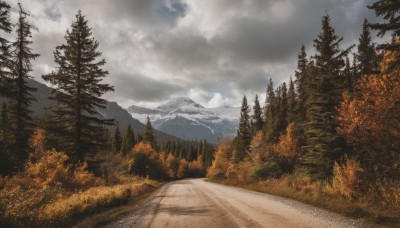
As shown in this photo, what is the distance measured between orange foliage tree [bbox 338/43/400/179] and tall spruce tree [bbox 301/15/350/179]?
1806 millimetres

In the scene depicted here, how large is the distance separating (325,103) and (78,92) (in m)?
18.3

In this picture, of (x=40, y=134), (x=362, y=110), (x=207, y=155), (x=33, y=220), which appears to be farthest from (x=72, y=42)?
(x=207, y=155)

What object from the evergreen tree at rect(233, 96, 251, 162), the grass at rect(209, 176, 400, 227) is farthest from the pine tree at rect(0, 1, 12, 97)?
the evergreen tree at rect(233, 96, 251, 162)

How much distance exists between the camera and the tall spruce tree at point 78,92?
23078mm

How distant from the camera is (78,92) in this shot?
23.3 meters

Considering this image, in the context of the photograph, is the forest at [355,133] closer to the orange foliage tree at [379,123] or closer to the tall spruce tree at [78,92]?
the orange foliage tree at [379,123]

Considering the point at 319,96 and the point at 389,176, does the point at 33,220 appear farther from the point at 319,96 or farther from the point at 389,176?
the point at 319,96

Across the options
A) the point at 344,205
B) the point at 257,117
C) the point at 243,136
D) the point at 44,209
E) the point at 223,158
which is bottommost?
the point at 344,205

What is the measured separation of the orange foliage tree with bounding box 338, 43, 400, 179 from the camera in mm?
17462

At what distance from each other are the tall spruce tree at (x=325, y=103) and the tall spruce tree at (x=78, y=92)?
52.0ft

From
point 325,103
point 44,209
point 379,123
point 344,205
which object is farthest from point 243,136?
point 44,209

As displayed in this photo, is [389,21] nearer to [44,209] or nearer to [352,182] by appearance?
[352,182]

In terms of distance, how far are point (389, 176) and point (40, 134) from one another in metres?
30.8

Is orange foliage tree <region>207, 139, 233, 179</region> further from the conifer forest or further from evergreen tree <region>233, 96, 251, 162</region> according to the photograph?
the conifer forest
